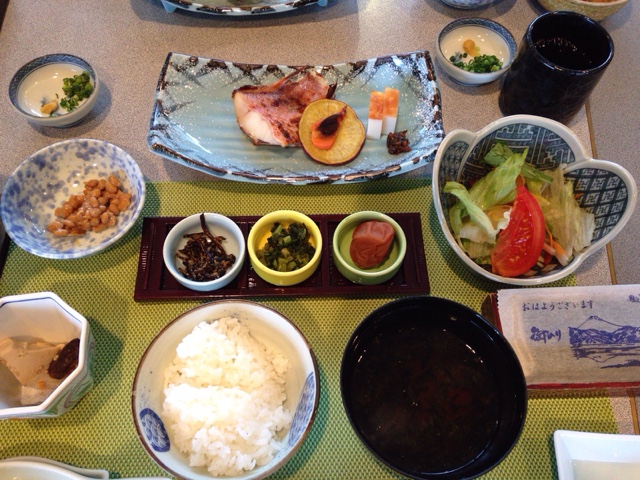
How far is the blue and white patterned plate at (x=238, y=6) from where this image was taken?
195 cm

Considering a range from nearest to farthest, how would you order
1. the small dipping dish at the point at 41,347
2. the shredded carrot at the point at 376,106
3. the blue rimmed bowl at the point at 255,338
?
the blue rimmed bowl at the point at 255,338, the small dipping dish at the point at 41,347, the shredded carrot at the point at 376,106

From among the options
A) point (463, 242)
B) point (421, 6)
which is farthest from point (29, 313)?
point (421, 6)

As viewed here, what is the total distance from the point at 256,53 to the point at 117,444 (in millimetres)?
1568

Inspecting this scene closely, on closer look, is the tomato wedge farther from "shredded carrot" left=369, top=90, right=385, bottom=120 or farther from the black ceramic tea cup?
"shredded carrot" left=369, top=90, right=385, bottom=120

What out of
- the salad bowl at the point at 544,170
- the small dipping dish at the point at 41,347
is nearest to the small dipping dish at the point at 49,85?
the small dipping dish at the point at 41,347

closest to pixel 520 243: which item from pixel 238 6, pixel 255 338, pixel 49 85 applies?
pixel 255 338

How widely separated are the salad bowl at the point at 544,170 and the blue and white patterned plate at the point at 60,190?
0.97 m

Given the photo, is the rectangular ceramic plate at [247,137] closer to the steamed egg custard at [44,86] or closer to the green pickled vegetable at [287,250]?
the green pickled vegetable at [287,250]

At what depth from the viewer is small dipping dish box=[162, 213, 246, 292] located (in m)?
1.40

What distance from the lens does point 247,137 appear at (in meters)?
1.78

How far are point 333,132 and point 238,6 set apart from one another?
0.76 metres

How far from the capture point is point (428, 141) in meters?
1.68

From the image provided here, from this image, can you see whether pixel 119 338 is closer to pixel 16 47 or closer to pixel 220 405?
pixel 220 405

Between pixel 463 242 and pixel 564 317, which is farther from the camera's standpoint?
pixel 463 242
